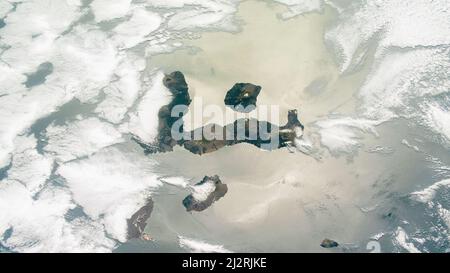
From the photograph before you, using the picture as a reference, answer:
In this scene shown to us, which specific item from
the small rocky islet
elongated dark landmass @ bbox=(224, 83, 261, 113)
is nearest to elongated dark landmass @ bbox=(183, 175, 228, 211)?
the small rocky islet

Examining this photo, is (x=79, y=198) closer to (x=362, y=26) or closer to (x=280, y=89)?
(x=280, y=89)

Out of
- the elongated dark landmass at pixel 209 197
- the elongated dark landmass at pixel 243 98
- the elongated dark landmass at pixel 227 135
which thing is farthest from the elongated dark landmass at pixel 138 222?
the elongated dark landmass at pixel 243 98

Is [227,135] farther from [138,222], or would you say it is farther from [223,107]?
[138,222]

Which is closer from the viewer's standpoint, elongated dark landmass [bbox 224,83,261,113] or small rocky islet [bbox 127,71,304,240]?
small rocky islet [bbox 127,71,304,240]

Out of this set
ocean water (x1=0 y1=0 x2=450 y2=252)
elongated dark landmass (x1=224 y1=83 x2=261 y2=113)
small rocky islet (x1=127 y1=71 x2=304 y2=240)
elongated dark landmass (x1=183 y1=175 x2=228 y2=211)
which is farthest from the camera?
elongated dark landmass (x1=224 y1=83 x2=261 y2=113)

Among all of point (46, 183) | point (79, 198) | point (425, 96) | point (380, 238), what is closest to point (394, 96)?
point (425, 96)

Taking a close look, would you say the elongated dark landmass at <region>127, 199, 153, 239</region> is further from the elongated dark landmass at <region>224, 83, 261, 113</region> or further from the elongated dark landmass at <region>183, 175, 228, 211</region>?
the elongated dark landmass at <region>224, 83, 261, 113</region>

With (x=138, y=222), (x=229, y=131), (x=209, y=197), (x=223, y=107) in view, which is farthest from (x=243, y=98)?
(x=138, y=222)

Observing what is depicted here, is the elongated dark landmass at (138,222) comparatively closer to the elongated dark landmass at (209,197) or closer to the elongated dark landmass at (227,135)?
the elongated dark landmass at (209,197)
